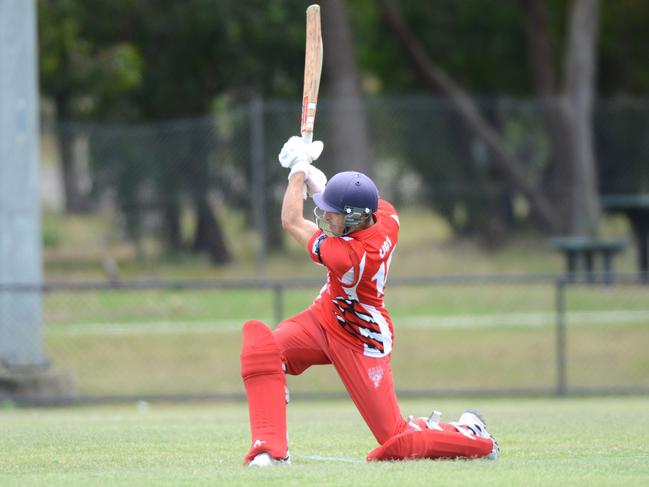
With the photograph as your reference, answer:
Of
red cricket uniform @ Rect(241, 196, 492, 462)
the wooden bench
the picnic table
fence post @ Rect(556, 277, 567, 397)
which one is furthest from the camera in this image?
the picnic table

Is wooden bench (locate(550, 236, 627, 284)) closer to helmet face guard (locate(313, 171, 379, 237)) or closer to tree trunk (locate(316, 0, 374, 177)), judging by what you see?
tree trunk (locate(316, 0, 374, 177))

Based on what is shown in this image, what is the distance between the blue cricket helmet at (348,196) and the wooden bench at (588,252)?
1346 cm

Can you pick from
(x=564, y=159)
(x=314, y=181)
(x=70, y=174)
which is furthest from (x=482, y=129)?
(x=314, y=181)

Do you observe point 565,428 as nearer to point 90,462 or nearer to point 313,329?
point 313,329

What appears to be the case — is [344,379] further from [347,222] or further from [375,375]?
[347,222]

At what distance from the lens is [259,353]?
6.96 m

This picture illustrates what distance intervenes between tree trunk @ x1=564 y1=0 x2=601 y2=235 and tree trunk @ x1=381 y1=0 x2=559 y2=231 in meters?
0.78

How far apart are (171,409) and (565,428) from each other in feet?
19.0

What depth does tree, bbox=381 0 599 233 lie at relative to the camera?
22.7 metres

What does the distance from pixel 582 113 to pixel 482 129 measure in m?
2.16

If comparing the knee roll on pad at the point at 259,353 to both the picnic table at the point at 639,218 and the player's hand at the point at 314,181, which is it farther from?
the picnic table at the point at 639,218

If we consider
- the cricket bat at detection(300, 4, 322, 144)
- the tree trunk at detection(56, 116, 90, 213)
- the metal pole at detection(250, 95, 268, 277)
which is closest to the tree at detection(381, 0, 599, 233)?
the metal pole at detection(250, 95, 268, 277)

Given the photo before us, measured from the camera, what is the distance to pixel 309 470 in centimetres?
666

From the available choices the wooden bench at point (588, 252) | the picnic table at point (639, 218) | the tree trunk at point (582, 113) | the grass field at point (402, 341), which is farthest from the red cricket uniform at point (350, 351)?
the tree trunk at point (582, 113)
